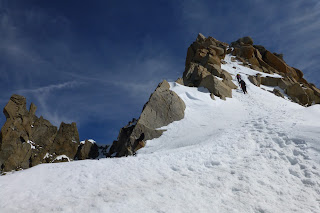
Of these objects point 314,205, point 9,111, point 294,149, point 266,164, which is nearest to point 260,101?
point 294,149

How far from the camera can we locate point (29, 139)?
47562 mm

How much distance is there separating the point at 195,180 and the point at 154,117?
39.0ft

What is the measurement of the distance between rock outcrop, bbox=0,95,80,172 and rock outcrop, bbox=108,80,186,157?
35.8 m

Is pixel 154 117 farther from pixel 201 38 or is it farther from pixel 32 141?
pixel 201 38

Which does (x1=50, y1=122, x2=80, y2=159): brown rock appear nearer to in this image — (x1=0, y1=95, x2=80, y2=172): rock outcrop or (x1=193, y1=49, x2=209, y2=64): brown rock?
(x1=0, y1=95, x2=80, y2=172): rock outcrop

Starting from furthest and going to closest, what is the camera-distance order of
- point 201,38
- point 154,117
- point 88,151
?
point 201,38 → point 88,151 → point 154,117

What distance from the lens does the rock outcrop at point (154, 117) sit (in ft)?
56.5

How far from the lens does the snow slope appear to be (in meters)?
5.94

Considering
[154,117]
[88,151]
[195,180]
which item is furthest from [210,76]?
[88,151]

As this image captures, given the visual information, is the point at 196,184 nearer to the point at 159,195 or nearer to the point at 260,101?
the point at 159,195

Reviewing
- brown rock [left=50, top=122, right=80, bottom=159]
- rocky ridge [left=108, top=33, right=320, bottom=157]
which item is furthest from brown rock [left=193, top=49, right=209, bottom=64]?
brown rock [left=50, top=122, right=80, bottom=159]

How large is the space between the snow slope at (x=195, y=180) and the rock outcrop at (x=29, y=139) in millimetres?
43522

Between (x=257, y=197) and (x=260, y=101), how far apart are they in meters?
22.5

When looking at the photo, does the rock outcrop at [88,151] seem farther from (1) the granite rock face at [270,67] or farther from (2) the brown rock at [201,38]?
(2) the brown rock at [201,38]
